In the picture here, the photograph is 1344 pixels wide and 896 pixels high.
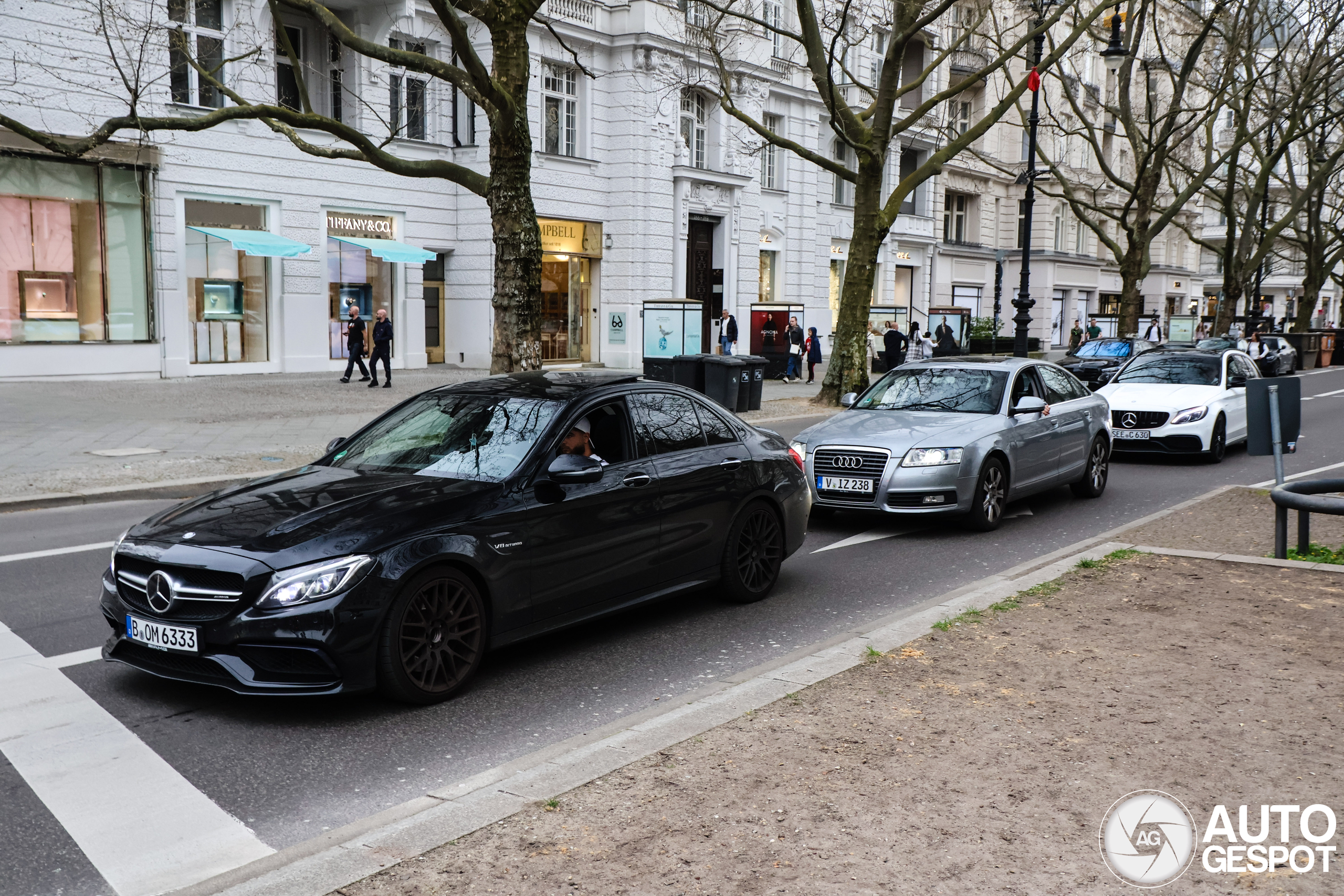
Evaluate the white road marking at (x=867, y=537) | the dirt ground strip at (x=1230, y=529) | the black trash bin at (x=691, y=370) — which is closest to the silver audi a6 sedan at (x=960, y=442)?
the white road marking at (x=867, y=537)

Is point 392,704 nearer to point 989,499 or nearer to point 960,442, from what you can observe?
point 960,442

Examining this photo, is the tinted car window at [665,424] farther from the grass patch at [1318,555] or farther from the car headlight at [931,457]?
the grass patch at [1318,555]

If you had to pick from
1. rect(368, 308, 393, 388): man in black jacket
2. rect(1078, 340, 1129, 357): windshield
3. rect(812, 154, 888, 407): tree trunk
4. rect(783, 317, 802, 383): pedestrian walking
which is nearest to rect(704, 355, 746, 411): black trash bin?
rect(812, 154, 888, 407): tree trunk

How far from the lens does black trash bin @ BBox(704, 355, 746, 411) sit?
826 inches

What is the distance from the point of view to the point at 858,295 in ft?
75.4

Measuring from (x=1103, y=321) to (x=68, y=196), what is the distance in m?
40.2

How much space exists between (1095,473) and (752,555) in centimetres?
630

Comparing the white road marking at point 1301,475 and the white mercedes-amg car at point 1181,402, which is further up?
the white mercedes-amg car at point 1181,402

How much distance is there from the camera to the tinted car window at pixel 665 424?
6.93 metres

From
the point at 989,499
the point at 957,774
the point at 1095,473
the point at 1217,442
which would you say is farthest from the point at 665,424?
the point at 1217,442

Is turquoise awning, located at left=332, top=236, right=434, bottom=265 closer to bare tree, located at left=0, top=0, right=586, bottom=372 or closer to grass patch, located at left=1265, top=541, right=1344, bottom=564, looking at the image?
bare tree, located at left=0, top=0, right=586, bottom=372

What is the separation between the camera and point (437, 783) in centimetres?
455

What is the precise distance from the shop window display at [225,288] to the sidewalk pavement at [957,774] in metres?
22.6

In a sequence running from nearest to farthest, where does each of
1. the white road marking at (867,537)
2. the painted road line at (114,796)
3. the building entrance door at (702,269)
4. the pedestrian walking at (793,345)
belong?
the painted road line at (114,796), the white road marking at (867,537), the pedestrian walking at (793,345), the building entrance door at (702,269)
